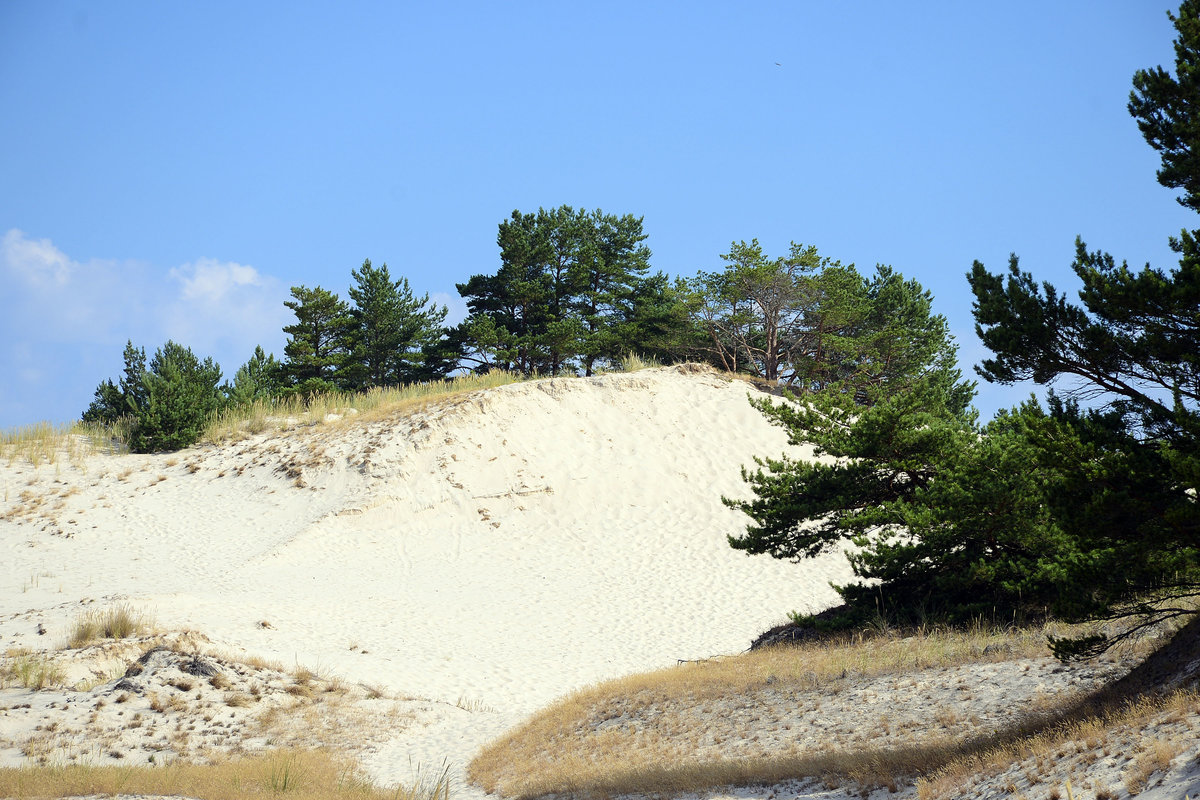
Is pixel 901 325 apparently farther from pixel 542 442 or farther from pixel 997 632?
pixel 997 632

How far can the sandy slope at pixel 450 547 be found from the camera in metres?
18.7

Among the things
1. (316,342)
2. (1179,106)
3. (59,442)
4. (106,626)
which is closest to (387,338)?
(316,342)

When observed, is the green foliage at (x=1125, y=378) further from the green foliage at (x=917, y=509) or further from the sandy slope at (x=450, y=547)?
the sandy slope at (x=450, y=547)

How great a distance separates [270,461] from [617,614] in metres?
16.0

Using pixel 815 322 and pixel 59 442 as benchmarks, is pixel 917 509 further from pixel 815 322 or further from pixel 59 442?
pixel 59 442

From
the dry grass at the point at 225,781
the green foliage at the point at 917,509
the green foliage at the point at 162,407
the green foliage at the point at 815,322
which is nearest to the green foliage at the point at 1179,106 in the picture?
the green foliage at the point at 917,509

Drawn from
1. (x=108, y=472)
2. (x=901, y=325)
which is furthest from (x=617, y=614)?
(x=901, y=325)

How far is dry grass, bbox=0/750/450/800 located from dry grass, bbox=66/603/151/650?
676 centimetres

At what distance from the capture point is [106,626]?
17.7 meters

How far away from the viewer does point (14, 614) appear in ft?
63.8

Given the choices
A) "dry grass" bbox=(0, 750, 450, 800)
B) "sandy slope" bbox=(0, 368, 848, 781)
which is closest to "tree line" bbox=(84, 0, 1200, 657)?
"sandy slope" bbox=(0, 368, 848, 781)

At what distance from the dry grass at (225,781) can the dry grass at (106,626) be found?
676 cm

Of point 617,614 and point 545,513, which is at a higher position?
point 545,513

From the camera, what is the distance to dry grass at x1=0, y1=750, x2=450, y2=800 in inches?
359
